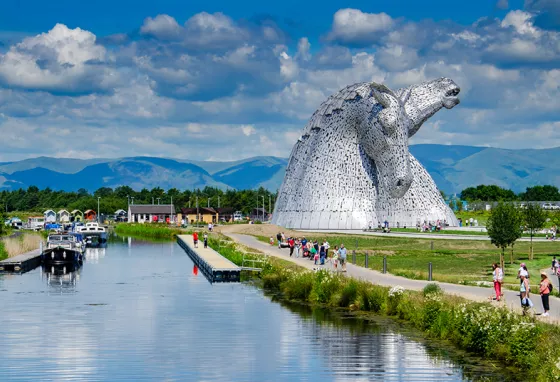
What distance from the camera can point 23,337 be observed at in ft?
106

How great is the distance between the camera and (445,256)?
→ 6369 centimetres

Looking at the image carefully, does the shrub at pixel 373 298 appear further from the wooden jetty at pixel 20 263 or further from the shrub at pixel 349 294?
the wooden jetty at pixel 20 263

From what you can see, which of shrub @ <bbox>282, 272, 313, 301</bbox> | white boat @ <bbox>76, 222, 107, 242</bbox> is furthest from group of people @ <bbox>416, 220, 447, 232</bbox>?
shrub @ <bbox>282, 272, 313, 301</bbox>

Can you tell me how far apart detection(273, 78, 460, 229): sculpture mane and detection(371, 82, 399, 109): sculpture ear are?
0.37 feet

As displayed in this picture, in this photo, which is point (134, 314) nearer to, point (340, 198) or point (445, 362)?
point (445, 362)

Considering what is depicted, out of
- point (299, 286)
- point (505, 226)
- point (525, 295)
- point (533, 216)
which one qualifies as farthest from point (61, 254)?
point (525, 295)

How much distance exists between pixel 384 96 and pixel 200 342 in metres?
64.2

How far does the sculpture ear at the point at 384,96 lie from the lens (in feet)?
300

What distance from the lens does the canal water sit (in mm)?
25750

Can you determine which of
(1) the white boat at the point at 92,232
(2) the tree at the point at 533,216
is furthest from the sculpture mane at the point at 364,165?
(2) the tree at the point at 533,216

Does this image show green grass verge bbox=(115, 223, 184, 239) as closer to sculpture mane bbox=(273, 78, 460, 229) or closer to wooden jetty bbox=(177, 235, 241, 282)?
sculpture mane bbox=(273, 78, 460, 229)

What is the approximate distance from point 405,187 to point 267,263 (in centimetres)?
4205

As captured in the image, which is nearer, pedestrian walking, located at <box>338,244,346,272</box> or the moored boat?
pedestrian walking, located at <box>338,244,346,272</box>

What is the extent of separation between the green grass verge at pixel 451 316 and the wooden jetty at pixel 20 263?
75.8ft
